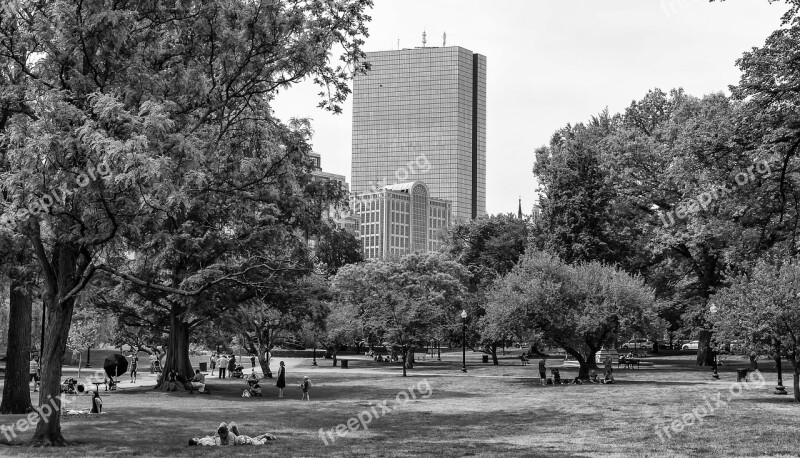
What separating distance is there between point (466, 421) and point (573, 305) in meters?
16.8

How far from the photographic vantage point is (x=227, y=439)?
57.4 feet

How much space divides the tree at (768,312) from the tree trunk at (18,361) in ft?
75.7

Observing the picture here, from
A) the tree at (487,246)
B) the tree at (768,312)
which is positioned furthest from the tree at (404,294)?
the tree at (768,312)

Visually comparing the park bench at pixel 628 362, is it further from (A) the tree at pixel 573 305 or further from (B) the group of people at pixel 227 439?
(B) the group of people at pixel 227 439

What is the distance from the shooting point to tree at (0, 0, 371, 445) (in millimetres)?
14180

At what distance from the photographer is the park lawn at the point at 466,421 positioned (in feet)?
55.3

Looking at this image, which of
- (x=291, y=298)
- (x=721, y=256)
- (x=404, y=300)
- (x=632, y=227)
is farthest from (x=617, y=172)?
(x=291, y=298)

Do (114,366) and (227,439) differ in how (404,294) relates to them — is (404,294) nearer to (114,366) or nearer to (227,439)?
(114,366)

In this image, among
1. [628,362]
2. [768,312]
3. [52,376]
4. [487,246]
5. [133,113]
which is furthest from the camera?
[487,246]

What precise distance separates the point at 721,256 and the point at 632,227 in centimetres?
910

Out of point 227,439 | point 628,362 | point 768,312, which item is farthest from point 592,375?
point 227,439

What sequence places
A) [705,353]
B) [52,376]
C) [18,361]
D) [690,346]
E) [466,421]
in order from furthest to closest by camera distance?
[690,346]
[705,353]
[18,361]
[466,421]
[52,376]

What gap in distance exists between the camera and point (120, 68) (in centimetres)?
1616

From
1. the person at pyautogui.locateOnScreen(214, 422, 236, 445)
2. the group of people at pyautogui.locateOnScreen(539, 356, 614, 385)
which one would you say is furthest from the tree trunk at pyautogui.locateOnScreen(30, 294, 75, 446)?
the group of people at pyautogui.locateOnScreen(539, 356, 614, 385)
